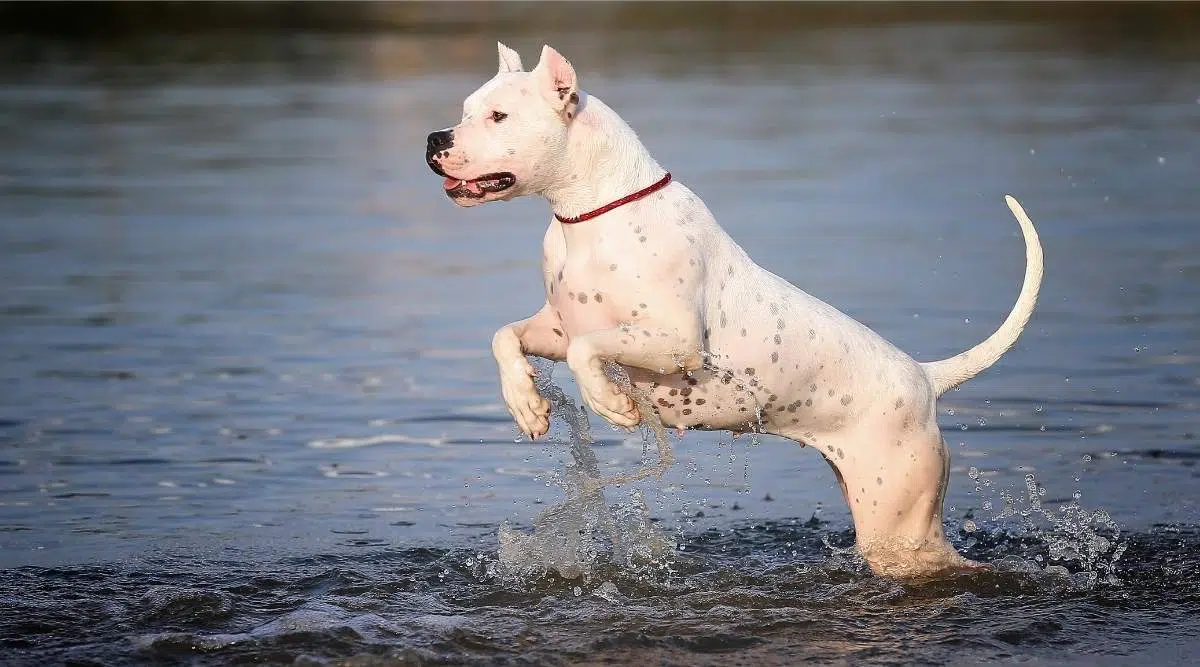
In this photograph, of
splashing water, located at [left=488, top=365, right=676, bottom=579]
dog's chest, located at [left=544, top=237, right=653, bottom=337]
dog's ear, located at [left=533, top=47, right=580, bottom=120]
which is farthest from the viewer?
splashing water, located at [left=488, top=365, right=676, bottom=579]

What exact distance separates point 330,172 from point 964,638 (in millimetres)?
13997

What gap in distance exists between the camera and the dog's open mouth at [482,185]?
662 cm

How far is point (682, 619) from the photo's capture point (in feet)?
23.0

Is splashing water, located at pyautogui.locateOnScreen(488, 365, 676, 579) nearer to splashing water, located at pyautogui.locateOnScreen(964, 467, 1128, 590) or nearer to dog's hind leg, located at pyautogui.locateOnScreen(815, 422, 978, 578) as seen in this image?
dog's hind leg, located at pyautogui.locateOnScreen(815, 422, 978, 578)

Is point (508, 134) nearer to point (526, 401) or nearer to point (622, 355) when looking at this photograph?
point (622, 355)

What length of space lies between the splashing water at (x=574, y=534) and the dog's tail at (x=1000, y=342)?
116 centimetres

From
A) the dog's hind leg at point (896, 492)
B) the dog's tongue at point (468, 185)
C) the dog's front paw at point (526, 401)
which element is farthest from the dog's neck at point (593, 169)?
the dog's hind leg at point (896, 492)

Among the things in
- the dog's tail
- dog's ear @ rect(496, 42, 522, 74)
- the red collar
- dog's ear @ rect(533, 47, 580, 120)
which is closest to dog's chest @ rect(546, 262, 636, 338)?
the red collar

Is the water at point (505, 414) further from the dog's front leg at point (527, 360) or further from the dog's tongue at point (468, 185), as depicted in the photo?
the dog's tongue at point (468, 185)

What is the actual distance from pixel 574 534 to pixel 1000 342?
1881 millimetres

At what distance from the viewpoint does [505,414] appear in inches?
406

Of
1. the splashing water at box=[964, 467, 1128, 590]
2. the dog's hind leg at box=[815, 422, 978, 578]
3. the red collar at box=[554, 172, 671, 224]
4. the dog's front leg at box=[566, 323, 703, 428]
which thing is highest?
the red collar at box=[554, 172, 671, 224]

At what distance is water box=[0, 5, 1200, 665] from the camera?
277 inches

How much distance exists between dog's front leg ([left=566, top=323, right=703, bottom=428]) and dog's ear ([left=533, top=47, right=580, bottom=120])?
80cm
